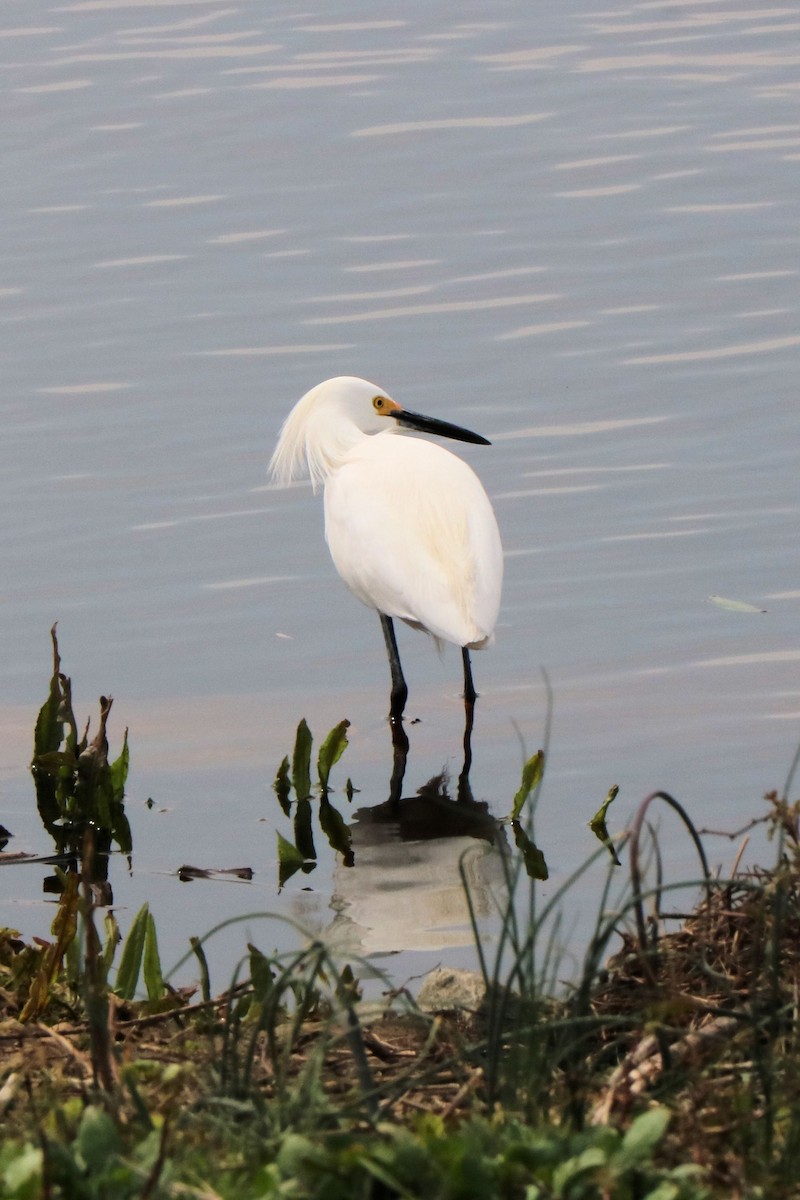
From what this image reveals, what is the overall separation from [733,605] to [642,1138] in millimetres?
5533

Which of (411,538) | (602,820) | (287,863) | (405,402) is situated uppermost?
(405,402)

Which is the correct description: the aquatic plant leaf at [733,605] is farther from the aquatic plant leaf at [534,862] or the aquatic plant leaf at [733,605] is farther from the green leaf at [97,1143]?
the green leaf at [97,1143]

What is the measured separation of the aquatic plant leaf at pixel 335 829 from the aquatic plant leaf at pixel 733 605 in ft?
6.87

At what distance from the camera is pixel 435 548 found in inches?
312

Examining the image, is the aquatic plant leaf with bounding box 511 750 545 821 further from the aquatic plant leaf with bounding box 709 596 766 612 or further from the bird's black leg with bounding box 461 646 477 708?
the aquatic plant leaf with bounding box 709 596 766 612

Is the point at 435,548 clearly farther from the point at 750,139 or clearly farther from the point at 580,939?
the point at 750,139

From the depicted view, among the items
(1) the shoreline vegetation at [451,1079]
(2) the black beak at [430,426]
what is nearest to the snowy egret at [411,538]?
(2) the black beak at [430,426]

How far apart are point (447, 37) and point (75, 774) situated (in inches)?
537

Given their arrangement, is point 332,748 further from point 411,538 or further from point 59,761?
point 411,538

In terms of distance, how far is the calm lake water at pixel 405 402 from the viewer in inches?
279

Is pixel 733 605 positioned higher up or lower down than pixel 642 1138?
lower down

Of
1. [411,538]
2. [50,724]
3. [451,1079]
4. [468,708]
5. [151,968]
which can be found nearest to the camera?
[451,1079]

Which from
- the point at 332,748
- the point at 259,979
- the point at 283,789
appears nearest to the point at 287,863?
the point at 332,748

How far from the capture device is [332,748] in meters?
6.85
